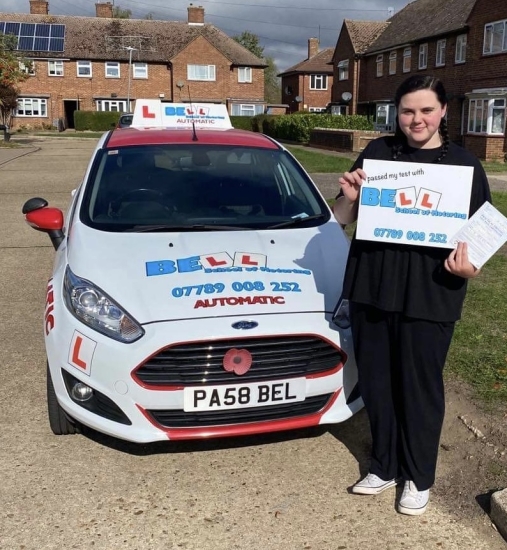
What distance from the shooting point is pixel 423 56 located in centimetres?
3456

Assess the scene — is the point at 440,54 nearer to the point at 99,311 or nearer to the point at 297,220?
the point at 297,220

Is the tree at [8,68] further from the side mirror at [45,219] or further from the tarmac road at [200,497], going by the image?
the tarmac road at [200,497]

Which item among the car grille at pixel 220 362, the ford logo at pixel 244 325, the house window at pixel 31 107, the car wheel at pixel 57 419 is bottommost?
the car wheel at pixel 57 419

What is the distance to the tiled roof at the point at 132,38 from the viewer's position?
5197 centimetres

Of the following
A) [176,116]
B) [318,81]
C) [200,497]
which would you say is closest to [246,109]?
[318,81]

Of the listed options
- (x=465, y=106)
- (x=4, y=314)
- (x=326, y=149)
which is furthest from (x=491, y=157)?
(x=4, y=314)

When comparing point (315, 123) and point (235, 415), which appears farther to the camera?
point (315, 123)

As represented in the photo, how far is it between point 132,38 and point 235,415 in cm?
5468

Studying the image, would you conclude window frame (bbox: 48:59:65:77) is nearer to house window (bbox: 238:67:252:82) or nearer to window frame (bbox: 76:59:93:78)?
window frame (bbox: 76:59:93:78)

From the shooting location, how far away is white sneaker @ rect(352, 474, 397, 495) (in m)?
2.97

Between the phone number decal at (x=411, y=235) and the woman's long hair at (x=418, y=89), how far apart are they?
1.03 feet

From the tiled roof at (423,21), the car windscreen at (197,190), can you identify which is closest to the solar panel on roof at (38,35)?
the tiled roof at (423,21)

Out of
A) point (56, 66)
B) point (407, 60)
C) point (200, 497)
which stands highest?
point (56, 66)

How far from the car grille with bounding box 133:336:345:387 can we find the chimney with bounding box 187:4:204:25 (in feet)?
190
